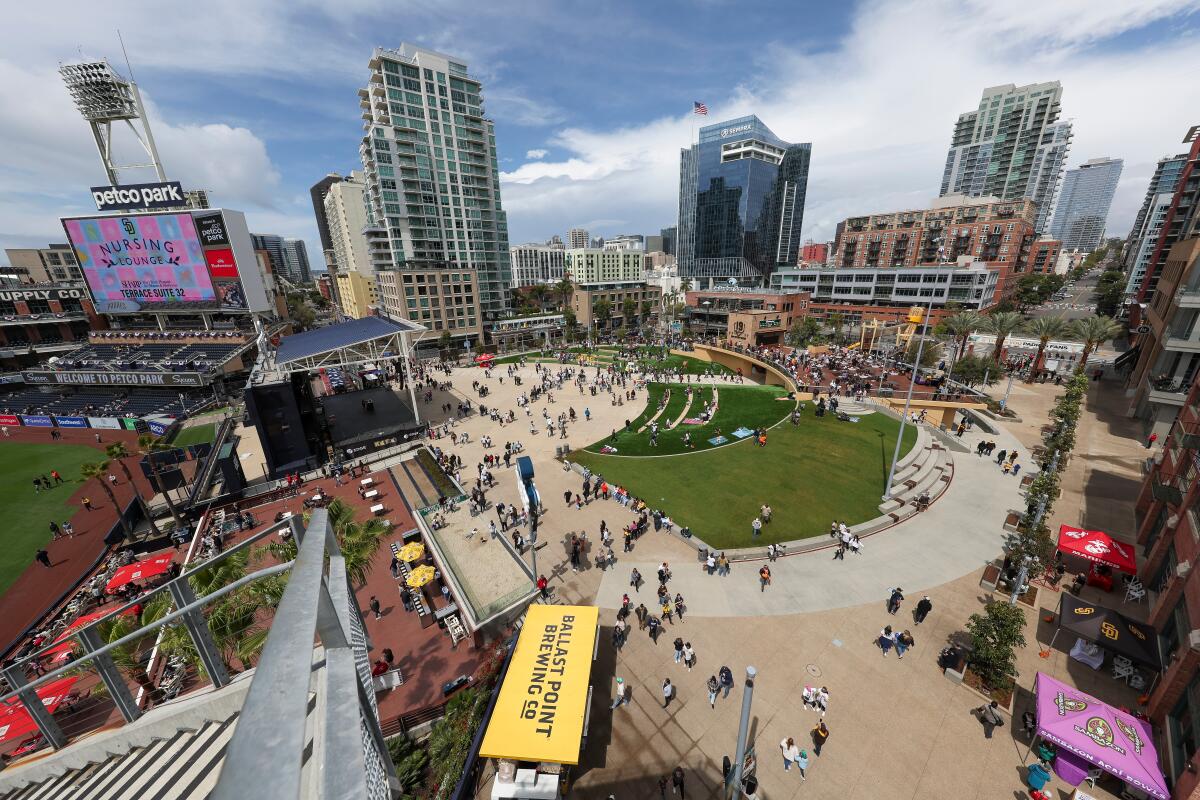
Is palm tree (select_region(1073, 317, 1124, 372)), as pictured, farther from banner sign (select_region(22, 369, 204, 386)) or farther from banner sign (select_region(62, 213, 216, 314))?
banner sign (select_region(62, 213, 216, 314))

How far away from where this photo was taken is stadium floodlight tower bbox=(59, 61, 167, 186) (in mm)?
51250

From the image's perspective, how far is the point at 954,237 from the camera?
290ft

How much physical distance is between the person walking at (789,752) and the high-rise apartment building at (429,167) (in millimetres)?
79278

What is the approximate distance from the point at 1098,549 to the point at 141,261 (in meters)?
85.7

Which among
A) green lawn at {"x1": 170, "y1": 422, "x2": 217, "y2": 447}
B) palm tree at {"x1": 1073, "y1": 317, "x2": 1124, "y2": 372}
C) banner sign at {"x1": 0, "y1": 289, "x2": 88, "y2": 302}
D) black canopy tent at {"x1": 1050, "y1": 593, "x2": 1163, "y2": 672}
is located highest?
banner sign at {"x1": 0, "y1": 289, "x2": 88, "y2": 302}

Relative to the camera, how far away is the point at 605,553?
23.3m

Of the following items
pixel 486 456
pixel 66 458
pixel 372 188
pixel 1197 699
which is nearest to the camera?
pixel 1197 699

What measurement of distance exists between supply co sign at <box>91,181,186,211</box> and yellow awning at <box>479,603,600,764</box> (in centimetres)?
6494

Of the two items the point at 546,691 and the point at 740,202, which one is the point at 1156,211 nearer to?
the point at 740,202

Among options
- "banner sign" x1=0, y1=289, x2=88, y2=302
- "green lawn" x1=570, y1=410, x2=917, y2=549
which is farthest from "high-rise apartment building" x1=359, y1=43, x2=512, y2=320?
"green lawn" x1=570, y1=410, x2=917, y2=549

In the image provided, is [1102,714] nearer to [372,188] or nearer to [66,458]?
[66,458]

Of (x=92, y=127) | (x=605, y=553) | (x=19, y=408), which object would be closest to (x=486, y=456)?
(x=605, y=553)

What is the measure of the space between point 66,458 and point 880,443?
227 feet

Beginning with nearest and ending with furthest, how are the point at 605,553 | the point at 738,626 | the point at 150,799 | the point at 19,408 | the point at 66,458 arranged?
the point at 150,799 < the point at 738,626 < the point at 605,553 < the point at 66,458 < the point at 19,408
